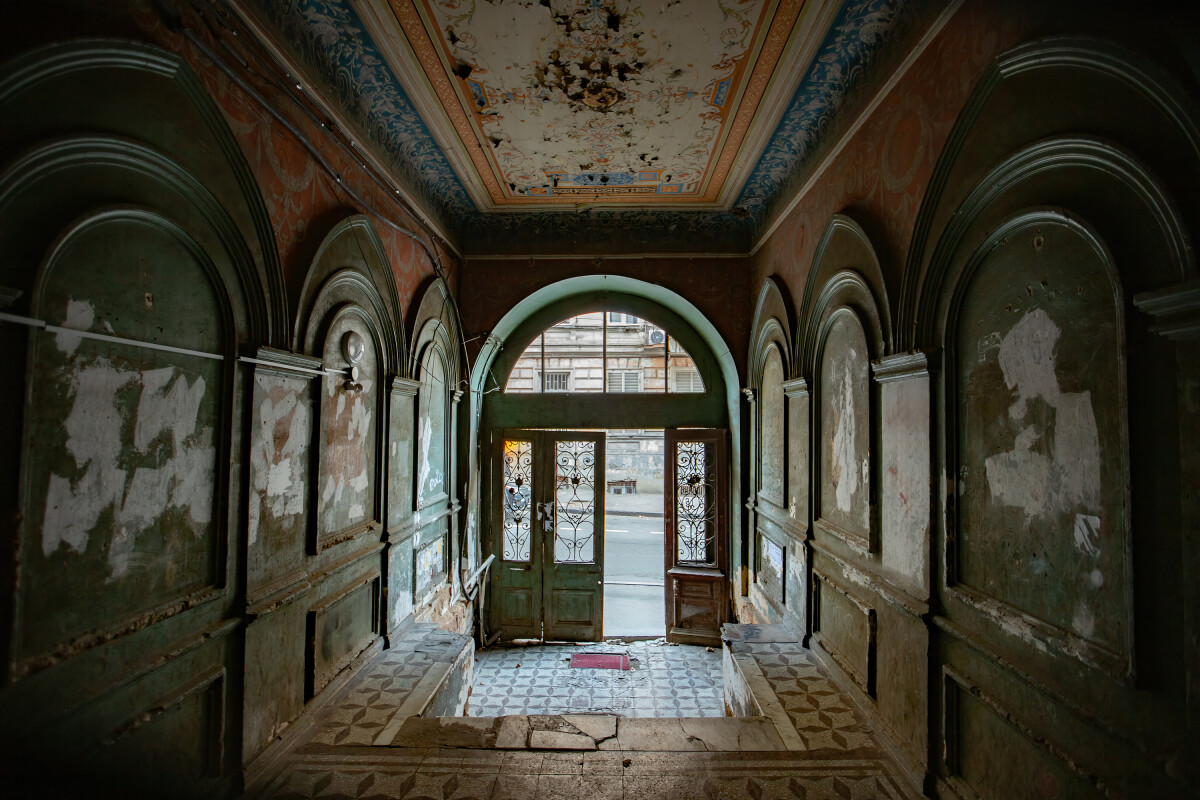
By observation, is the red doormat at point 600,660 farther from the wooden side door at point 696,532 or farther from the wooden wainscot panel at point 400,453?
the wooden wainscot panel at point 400,453

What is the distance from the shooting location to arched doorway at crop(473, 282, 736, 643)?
6.53 meters

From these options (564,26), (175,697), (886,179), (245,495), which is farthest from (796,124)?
(175,697)

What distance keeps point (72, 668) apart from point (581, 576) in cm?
512

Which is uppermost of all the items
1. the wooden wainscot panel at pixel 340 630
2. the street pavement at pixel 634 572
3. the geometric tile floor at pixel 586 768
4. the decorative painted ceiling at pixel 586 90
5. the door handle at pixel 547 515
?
the decorative painted ceiling at pixel 586 90

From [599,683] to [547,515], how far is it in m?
1.92

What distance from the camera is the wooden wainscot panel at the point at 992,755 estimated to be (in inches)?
75.0

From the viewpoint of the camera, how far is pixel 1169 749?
1.52 meters

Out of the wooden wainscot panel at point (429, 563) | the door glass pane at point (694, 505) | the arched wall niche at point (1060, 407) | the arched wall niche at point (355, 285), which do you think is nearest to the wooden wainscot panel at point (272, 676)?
the arched wall niche at point (355, 285)

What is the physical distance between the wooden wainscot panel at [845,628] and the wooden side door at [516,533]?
3472 millimetres

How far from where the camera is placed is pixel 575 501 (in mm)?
6699

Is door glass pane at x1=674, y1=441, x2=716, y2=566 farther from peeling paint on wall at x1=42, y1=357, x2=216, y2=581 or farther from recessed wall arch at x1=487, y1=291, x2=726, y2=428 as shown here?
peeling paint on wall at x1=42, y1=357, x2=216, y2=581

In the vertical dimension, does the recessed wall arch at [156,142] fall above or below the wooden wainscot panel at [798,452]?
above

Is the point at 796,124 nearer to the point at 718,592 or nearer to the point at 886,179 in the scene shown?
the point at 886,179

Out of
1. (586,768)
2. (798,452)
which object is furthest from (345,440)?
(798,452)
